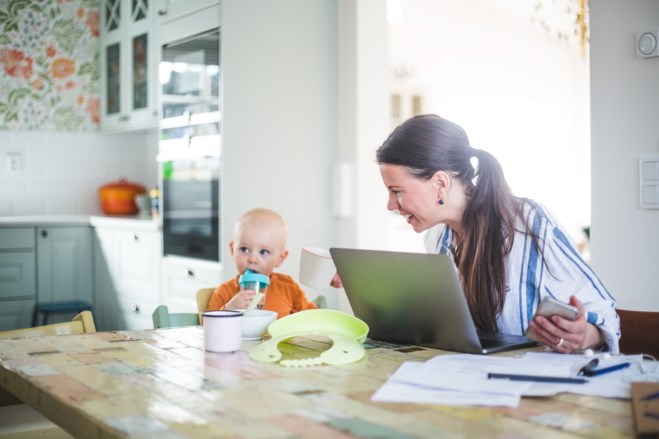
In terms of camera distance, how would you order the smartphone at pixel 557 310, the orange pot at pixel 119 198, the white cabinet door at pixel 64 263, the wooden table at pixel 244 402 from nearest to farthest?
the wooden table at pixel 244 402, the smartphone at pixel 557 310, the white cabinet door at pixel 64 263, the orange pot at pixel 119 198

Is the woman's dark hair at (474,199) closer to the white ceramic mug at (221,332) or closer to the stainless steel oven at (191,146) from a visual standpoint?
the white ceramic mug at (221,332)

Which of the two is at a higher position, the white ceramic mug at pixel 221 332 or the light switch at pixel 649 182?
the light switch at pixel 649 182

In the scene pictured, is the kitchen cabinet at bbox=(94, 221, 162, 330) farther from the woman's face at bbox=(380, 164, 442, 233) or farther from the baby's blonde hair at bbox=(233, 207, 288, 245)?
the woman's face at bbox=(380, 164, 442, 233)

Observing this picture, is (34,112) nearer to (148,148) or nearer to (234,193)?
(148,148)

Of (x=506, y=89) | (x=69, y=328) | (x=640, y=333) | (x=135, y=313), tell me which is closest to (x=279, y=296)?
(x=69, y=328)

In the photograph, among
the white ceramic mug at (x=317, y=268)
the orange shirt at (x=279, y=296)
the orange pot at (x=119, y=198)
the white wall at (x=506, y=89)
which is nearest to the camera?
the white ceramic mug at (x=317, y=268)

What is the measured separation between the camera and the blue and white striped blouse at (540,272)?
75.0 inches

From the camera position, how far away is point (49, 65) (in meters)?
5.48

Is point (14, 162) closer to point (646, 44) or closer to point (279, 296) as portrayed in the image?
point (279, 296)

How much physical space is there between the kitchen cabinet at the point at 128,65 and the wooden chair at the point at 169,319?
2.74m

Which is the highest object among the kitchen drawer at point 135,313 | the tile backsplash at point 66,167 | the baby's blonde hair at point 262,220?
the tile backsplash at point 66,167

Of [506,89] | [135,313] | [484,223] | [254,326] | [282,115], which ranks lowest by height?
[135,313]

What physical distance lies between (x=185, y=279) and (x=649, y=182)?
94.3 inches

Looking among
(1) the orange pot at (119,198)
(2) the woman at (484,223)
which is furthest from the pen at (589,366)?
(1) the orange pot at (119,198)
